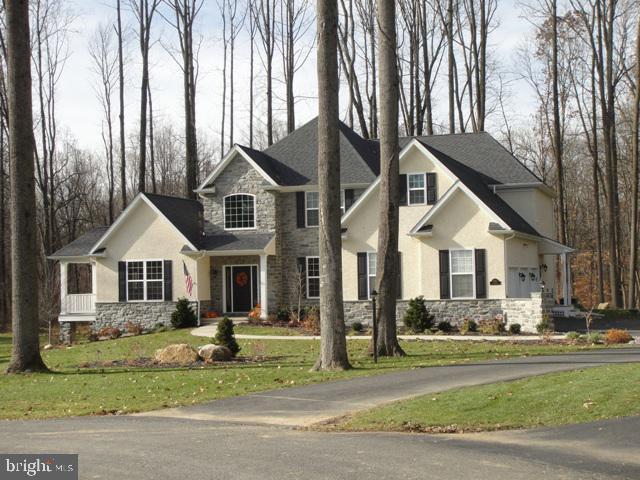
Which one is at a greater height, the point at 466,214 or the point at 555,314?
the point at 466,214

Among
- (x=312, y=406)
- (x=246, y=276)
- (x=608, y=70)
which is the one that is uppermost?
(x=608, y=70)

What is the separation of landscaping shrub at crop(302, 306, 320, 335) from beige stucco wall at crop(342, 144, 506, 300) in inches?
56.2

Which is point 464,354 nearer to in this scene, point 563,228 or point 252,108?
point 563,228

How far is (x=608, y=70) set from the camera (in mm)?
40188

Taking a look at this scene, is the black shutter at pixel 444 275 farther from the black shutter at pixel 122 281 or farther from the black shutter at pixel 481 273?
the black shutter at pixel 122 281

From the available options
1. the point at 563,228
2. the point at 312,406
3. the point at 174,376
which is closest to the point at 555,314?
the point at 563,228

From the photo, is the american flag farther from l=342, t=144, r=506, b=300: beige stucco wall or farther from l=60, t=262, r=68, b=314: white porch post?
l=342, t=144, r=506, b=300: beige stucco wall

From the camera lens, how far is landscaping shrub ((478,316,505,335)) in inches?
1119

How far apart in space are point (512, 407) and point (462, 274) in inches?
721

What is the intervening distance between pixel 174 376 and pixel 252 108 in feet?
115

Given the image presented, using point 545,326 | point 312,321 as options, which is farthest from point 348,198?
point 545,326

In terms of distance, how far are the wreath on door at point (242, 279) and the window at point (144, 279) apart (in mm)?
3161

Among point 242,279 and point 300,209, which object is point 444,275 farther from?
point 242,279

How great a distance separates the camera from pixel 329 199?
18125mm
